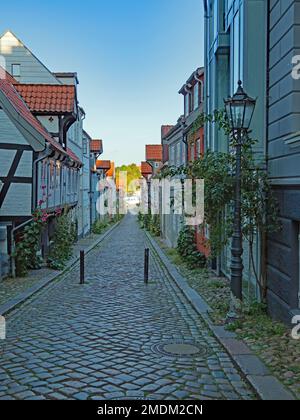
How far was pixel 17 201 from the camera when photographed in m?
15.2

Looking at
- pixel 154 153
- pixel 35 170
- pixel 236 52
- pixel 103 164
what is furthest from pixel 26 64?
pixel 103 164

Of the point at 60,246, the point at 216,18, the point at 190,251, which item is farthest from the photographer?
the point at 60,246

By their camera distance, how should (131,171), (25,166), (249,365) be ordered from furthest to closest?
1. (131,171)
2. (25,166)
3. (249,365)

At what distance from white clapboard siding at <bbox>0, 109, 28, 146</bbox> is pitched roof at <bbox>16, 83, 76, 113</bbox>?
527cm

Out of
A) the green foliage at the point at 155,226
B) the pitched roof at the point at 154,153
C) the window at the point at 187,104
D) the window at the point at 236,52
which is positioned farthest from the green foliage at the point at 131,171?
the window at the point at 236,52

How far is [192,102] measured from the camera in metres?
20.5

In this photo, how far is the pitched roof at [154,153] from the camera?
44.3 meters

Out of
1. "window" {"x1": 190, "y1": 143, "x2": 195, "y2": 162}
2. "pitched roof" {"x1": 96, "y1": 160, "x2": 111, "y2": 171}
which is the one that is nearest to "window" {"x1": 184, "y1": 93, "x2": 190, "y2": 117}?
"window" {"x1": 190, "y1": 143, "x2": 195, "y2": 162}

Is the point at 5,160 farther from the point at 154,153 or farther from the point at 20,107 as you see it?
the point at 154,153

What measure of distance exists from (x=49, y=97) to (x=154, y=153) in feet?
80.3

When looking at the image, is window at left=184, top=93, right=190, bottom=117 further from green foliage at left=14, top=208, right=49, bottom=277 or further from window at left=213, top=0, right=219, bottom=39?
green foliage at left=14, top=208, right=49, bottom=277

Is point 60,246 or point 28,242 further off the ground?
point 28,242

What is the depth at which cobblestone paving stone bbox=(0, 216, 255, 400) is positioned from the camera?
5.47 metres

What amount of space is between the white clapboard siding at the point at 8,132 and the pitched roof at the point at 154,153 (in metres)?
28.9
